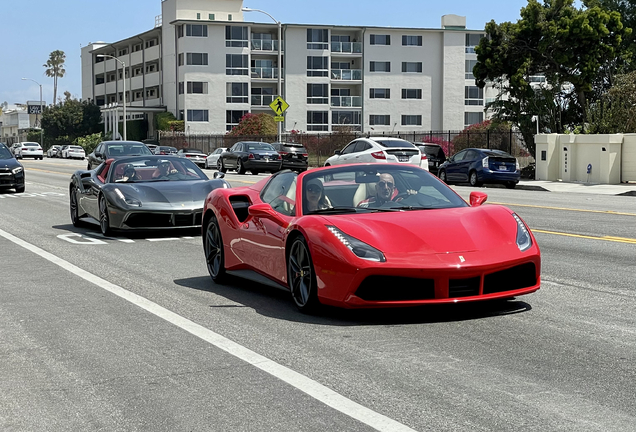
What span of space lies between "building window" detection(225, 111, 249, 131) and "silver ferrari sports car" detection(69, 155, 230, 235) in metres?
68.6

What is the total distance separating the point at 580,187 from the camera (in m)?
30.3

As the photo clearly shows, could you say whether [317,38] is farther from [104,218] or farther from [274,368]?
[274,368]

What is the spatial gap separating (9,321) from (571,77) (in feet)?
114

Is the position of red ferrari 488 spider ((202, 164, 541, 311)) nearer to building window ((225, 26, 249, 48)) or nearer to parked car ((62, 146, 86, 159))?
parked car ((62, 146, 86, 159))

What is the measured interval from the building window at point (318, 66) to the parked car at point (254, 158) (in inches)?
1691

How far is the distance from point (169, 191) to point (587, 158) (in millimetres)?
20852

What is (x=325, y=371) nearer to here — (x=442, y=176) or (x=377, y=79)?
(x=442, y=176)

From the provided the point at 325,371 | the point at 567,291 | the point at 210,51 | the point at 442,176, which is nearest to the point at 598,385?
the point at 325,371

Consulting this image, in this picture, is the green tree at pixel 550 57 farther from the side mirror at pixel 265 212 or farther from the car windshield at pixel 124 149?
the side mirror at pixel 265 212

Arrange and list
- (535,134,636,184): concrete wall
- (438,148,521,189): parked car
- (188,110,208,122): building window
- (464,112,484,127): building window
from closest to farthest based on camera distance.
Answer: (535,134,636,184): concrete wall → (438,148,521,189): parked car → (188,110,208,122): building window → (464,112,484,127): building window

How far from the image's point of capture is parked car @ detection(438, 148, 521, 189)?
3241 centimetres

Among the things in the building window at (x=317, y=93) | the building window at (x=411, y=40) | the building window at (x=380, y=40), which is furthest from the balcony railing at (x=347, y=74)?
the building window at (x=411, y=40)

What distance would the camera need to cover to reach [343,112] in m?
87.4

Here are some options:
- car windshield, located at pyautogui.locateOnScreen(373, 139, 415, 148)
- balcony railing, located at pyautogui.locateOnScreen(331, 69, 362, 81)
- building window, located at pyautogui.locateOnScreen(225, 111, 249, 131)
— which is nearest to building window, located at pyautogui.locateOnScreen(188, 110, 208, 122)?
building window, located at pyautogui.locateOnScreen(225, 111, 249, 131)
